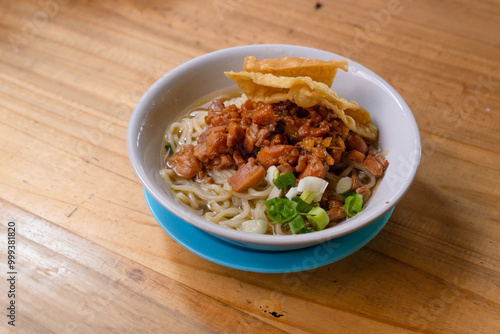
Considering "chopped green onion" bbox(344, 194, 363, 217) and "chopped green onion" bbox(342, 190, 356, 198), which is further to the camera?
"chopped green onion" bbox(342, 190, 356, 198)

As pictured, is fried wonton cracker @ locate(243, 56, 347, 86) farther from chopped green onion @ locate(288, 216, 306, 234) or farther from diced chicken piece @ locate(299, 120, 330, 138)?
chopped green onion @ locate(288, 216, 306, 234)

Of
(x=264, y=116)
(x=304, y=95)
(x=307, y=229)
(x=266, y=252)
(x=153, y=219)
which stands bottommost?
(x=153, y=219)

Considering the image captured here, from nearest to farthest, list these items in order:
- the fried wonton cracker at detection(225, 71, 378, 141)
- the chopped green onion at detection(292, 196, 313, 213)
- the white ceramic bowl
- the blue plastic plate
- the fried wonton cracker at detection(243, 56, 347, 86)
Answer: the white ceramic bowl, the blue plastic plate, the chopped green onion at detection(292, 196, 313, 213), the fried wonton cracker at detection(225, 71, 378, 141), the fried wonton cracker at detection(243, 56, 347, 86)

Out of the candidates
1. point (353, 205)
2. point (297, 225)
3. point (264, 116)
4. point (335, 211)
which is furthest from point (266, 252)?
point (264, 116)

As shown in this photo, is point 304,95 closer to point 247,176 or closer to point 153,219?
point 247,176

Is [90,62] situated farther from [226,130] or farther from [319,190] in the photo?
[319,190]

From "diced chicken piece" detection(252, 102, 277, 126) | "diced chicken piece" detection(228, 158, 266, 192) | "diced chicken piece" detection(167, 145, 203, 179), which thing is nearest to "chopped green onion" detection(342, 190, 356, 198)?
"diced chicken piece" detection(228, 158, 266, 192)
